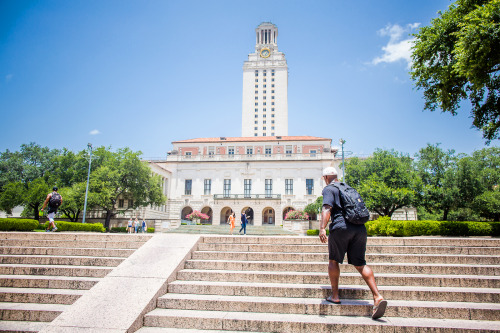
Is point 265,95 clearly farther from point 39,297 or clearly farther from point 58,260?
point 39,297

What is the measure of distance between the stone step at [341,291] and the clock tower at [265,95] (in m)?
71.1

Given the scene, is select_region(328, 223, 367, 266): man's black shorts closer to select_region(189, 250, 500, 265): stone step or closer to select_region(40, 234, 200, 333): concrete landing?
select_region(189, 250, 500, 265): stone step

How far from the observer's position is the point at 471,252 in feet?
21.7

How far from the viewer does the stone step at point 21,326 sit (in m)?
3.97

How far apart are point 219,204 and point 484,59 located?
3874 centimetres

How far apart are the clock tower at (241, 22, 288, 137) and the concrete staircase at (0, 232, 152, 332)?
6890 centimetres

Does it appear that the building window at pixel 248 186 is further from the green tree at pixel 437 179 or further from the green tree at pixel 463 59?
the green tree at pixel 463 59

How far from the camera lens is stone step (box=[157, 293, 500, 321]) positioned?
163 inches

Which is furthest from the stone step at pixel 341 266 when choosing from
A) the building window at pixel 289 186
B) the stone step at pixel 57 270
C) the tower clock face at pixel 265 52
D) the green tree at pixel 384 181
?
the tower clock face at pixel 265 52

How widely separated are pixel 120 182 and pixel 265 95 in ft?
170

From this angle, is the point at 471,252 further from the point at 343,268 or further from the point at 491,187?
the point at 491,187

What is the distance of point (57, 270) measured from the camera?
19.2 feet

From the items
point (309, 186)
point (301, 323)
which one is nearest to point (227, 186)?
point (309, 186)

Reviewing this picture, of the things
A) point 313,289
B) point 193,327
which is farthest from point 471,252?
point 193,327
